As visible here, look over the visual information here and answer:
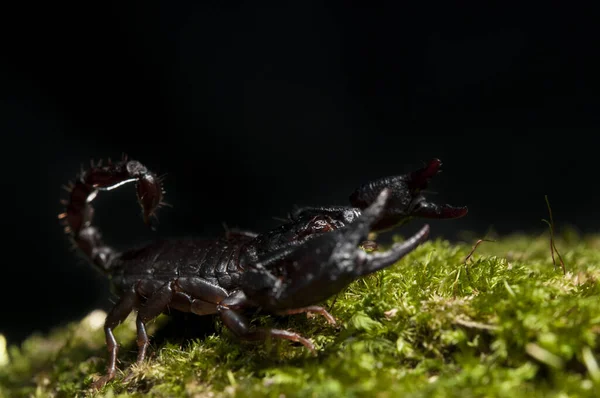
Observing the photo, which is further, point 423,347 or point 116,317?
point 116,317

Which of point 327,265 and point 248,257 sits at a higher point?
point 327,265

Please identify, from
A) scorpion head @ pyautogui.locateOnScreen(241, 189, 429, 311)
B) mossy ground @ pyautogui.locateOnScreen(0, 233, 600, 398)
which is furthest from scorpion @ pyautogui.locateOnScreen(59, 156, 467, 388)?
mossy ground @ pyautogui.locateOnScreen(0, 233, 600, 398)

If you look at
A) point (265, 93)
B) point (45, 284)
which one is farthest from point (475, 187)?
point (45, 284)

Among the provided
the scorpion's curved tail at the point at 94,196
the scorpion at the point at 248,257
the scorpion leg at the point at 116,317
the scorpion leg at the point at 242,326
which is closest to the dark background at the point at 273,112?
the scorpion's curved tail at the point at 94,196

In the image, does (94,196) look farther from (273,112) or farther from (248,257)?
(273,112)

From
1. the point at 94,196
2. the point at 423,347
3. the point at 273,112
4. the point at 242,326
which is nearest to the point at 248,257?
the point at 242,326

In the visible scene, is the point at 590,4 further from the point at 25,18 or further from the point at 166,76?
the point at 25,18
